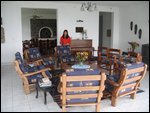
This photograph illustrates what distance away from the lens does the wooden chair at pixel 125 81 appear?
3.48 metres

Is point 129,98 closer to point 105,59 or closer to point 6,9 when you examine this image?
point 105,59

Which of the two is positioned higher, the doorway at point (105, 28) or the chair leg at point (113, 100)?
the doorway at point (105, 28)

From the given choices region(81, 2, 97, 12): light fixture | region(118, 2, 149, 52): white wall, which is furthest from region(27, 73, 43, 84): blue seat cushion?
region(118, 2, 149, 52): white wall

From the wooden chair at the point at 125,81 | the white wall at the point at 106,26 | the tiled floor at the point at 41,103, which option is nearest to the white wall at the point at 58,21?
the white wall at the point at 106,26

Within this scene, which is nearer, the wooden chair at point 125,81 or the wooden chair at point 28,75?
the wooden chair at point 125,81

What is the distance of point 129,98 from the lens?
13.5ft

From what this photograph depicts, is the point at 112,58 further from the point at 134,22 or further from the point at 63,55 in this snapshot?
the point at 134,22

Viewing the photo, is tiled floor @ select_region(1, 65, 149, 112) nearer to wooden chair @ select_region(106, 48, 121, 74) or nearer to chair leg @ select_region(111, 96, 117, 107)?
chair leg @ select_region(111, 96, 117, 107)

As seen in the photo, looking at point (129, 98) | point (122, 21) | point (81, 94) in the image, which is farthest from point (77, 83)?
point (122, 21)

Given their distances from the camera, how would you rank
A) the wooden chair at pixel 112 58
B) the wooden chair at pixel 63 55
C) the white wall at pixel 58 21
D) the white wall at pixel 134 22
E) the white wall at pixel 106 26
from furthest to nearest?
the white wall at pixel 106 26, the white wall at pixel 134 22, the white wall at pixel 58 21, the wooden chair at pixel 63 55, the wooden chair at pixel 112 58

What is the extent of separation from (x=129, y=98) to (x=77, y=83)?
1.54 metres

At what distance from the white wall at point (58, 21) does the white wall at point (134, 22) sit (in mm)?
357

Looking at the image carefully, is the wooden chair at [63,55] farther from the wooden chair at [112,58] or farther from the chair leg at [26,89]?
the chair leg at [26,89]

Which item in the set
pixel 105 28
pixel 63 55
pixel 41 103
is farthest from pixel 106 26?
pixel 41 103
